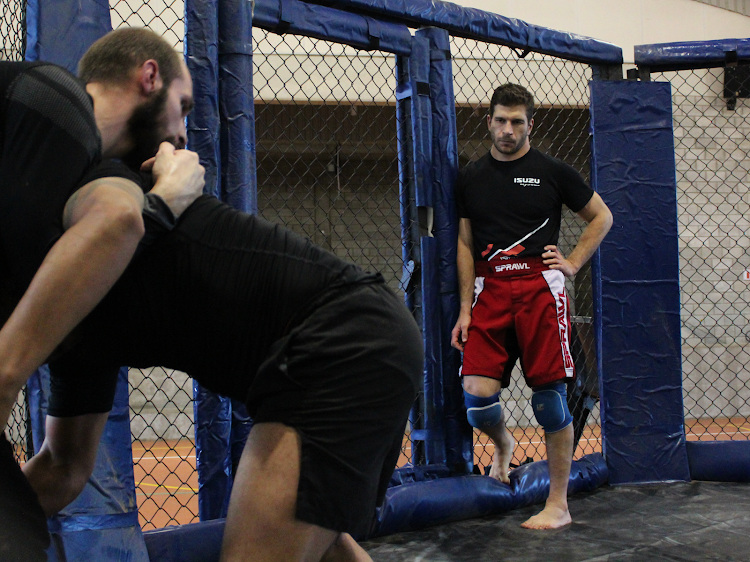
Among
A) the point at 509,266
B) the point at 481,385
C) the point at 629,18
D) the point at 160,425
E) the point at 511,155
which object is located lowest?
the point at 160,425

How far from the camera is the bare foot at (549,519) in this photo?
2.73 meters

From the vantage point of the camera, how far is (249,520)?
104cm

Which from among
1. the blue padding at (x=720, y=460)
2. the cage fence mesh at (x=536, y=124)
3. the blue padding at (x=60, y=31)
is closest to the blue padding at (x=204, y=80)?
Answer: the blue padding at (x=60, y=31)

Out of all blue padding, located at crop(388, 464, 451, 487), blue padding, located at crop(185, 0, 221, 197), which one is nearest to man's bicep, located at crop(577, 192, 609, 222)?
blue padding, located at crop(388, 464, 451, 487)

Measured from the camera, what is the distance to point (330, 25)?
2826 mm

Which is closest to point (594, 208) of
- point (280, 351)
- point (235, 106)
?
point (235, 106)

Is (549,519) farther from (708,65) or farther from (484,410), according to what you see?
(708,65)

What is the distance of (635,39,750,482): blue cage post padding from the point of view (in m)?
3.43

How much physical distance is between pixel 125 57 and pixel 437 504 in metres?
2.19

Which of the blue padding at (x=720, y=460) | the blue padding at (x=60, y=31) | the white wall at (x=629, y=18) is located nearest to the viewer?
the blue padding at (x=60, y=31)

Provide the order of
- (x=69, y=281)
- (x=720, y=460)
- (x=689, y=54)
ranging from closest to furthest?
1. (x=69, y=281)
2. (x=720, y=460)
3. (x=689, y=54)

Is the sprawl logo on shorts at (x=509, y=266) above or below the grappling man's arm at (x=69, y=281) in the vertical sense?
above

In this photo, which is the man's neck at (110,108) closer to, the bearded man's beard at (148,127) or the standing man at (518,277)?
the bearded man's beard at (148,127)

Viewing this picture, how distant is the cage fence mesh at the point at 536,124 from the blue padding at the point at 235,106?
210cm
